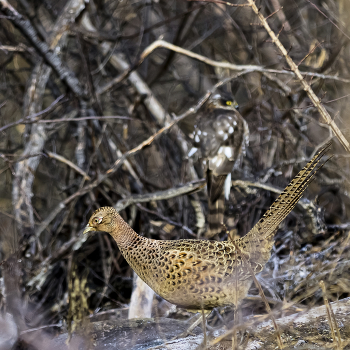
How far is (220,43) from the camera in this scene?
24.4ft

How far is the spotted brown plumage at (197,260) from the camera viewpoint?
8.53ft

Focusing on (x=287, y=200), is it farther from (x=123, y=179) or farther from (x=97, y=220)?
(x=123, y=179)

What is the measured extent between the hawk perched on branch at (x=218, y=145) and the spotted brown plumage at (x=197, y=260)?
52.8 inches

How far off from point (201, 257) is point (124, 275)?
2239 mm

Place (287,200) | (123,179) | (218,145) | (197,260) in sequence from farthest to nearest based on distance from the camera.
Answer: (123,179) < (218,145) < (197,260) < (287,200)

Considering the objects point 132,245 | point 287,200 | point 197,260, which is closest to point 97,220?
point 132,245

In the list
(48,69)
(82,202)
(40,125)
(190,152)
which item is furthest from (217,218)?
(48,69)

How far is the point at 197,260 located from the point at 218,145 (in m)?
2.27

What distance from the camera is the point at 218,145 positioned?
474 cm

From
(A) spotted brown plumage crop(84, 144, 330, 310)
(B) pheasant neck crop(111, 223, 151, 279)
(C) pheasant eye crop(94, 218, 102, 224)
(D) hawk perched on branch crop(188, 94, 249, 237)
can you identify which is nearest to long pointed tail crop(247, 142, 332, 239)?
(A) spotted brown plumage crop(84, 144, 330, 310)

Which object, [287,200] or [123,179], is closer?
[287,200]

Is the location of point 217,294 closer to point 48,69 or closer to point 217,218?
point 217,218

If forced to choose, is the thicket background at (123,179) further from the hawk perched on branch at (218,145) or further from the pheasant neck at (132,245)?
the pheasant neck at (132,245)

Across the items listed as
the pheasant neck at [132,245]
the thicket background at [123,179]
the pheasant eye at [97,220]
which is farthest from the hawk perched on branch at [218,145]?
the pheasant eye at [97,220]
